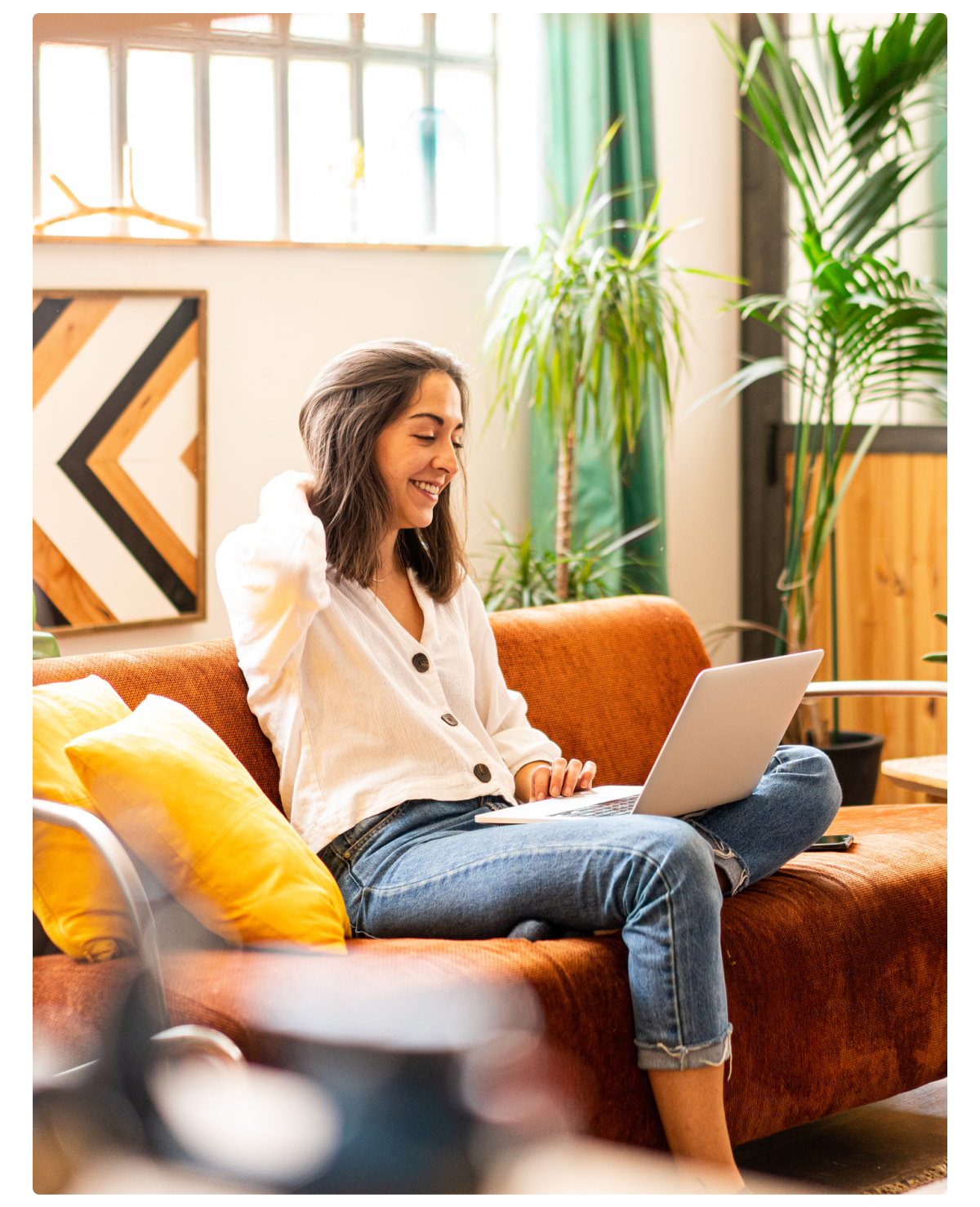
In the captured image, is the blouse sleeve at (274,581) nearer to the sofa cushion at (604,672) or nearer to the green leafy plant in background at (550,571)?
the sofa cushion at (604,672)

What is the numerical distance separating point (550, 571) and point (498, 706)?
4.12 feet

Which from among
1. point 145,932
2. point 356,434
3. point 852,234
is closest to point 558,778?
point 356,434

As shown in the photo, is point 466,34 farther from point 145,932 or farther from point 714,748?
point 145,932

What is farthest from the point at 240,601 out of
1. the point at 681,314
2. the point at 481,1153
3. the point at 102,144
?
the point at 681,314

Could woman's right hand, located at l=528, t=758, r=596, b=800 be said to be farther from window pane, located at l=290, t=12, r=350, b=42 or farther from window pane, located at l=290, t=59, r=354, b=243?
window pane, located at l=290, t=12, r=350, b=42

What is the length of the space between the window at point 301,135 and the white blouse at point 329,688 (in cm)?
128

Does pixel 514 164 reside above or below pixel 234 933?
above

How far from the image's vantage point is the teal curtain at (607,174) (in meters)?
3.23

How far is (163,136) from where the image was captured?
2803mm

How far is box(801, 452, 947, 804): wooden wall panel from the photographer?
10.6ft

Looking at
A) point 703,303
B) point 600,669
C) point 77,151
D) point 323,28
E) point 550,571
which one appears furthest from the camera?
point 703,303

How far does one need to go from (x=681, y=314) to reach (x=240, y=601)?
2.04 m

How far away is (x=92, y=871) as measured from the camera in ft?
4.49
